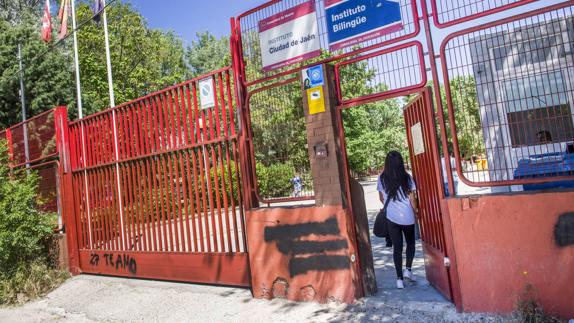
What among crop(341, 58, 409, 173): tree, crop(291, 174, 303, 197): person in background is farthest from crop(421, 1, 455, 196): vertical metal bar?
crop(291, 174, 303, 197): person in background

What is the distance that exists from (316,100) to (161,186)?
10.5 ft

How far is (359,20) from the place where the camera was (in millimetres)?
4691

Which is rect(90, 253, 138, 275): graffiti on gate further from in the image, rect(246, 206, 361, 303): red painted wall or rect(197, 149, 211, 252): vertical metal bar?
rect(246, 206, 361, 303): red painted wall

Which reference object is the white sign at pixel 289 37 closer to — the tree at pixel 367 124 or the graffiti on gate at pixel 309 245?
the tree at pixel 367 124

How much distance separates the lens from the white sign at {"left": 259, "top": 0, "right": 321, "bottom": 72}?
5.01 meters

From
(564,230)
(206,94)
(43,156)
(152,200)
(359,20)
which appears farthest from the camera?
Answer: (43,156)

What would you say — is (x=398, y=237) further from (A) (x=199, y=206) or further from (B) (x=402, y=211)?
(A) (x=199, y=206)

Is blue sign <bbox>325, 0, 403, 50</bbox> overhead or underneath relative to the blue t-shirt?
overhead

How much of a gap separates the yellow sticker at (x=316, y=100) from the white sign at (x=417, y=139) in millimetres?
1136

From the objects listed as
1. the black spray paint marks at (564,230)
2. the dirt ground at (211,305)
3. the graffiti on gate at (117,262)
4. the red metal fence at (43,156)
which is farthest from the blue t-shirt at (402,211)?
the red metal fence at (43,156)

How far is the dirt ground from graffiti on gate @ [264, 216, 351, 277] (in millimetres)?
→ 439

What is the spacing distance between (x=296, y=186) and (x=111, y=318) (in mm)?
3056

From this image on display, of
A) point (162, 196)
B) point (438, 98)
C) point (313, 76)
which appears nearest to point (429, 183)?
point (438, 98)

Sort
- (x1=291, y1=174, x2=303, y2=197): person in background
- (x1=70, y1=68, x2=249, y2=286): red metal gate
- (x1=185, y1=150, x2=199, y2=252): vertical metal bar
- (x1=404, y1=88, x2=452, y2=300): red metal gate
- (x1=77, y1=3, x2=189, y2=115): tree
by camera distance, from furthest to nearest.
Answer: (x1=77, y1=3, x2=189, y2=115): tree, (x1=185, y1=150, x2=199, y2=252): vertical metal bar, (x1=70, y1=68, x2=249, y2=286): red metal gate, (x1=291, y1=174, x2=303, y2=197): person in background, (x1=404, y1=88, x2=452, y2=300): red metal gate
